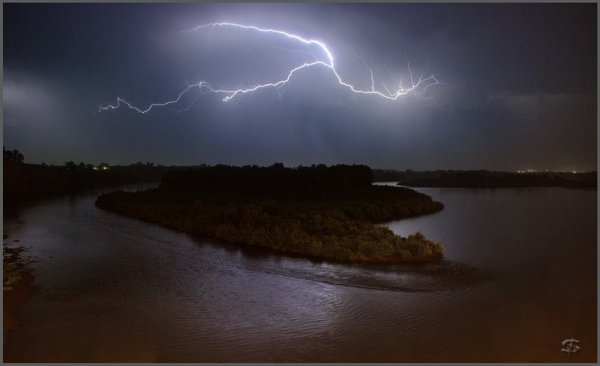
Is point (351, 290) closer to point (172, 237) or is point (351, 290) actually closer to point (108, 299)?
point (108, 299)

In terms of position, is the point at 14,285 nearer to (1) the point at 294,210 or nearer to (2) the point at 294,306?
(2) the point at 294,306

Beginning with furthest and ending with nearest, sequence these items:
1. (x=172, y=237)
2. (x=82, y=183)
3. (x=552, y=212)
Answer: (x=82, y=183)
(x=552, y=212)
(x=172, y=237)

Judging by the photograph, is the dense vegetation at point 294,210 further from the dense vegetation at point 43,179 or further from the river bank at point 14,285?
the dense vegetation at point 43,179

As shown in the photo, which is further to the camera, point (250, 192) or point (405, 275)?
point (250, 192)

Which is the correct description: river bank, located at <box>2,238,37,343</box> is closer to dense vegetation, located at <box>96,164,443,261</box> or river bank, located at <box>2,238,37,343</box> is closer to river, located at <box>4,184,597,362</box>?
river, located at <box>4,184,597,362</box>

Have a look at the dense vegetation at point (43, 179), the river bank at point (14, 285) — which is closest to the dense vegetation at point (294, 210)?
the river bank at point (14, 285)

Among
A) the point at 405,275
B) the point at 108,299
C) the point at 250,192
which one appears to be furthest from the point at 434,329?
the point at 250,192

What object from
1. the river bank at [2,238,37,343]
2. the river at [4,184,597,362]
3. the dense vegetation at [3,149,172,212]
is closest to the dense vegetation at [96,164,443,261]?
the river at [4,184,597,362]
